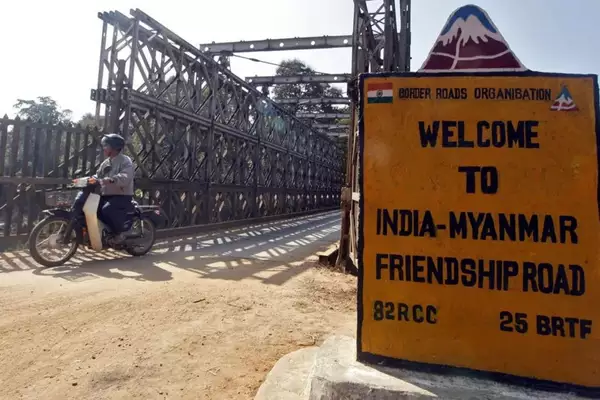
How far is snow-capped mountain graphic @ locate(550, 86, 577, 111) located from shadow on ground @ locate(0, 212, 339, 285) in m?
3.71

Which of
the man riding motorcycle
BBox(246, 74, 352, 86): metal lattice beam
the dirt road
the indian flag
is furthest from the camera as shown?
BBox(246, 74, 352, 86): metal lattice beam

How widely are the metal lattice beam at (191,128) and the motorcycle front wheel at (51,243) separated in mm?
2946

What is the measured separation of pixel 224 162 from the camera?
12102mm

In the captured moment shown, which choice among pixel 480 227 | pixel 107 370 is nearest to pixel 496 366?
pixel 480 227

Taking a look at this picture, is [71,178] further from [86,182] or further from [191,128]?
[191,128]

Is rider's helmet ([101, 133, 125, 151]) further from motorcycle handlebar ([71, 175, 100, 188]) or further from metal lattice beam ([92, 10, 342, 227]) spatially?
metal lattice beam ([92, 10, 342, 227])

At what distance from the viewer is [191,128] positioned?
10.1 m

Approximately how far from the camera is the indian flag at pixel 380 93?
6.22 feet

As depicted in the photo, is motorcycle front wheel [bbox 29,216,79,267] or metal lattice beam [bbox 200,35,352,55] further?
metal lattice beam [bbox 200,35,352,55]

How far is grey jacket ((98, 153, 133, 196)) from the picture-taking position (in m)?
5.65

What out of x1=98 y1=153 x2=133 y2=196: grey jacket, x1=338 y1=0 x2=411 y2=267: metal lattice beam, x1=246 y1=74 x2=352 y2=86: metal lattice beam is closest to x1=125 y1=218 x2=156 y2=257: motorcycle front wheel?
x1=98 y1=153 x2=133 y2=196: grey jacket

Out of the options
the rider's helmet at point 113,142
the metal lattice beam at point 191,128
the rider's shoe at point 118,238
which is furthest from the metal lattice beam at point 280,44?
the rider's shoe at point 118,238

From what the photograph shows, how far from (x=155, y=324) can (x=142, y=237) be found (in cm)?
362

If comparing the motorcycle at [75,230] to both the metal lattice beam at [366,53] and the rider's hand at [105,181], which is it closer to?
the rider's hand at [105,181]
